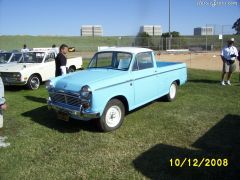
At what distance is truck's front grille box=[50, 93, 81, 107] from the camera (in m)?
5.94

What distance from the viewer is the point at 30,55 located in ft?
40.3

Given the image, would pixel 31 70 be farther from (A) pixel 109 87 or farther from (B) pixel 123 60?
(A) pixel 109 87

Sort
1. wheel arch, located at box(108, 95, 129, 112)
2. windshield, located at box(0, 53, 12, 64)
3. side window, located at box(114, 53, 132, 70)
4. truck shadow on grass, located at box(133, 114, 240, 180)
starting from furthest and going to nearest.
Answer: windshield, located at box(0, 53, 12, 64) → side window, located at box(114, 53, 132, 70) → wheel arch, located at box(108, 95, 129, 112) → truck shadow on grass, located at box(133, 114, 240, 180)

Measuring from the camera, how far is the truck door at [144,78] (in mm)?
6777

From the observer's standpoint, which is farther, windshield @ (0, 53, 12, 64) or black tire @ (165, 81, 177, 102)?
windshield @ (0, 53, 12, 64)

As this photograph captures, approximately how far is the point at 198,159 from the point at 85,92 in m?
2.48

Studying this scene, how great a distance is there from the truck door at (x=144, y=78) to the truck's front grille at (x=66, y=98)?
1.49 metres

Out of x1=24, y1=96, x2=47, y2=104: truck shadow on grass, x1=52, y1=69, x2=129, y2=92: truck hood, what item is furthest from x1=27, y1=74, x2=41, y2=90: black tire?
x1=52, y1=69, x2=129, y2=92: truck hood

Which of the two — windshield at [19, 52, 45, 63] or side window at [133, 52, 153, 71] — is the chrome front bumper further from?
windshield at [19, 52, 45, 63]

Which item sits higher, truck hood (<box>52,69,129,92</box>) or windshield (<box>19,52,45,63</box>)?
windshield (<box>19,52,45,63</box>)

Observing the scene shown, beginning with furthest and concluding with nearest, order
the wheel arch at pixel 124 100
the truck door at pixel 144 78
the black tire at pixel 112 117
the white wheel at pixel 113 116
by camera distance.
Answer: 1. the truck door at pixel 144 78
2. the wheel arch at pixel 124 100
3. the white wheel at pixel 113 116
4. the black tire at pixel 112 117

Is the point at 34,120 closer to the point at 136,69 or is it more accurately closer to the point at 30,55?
the point at 136,69

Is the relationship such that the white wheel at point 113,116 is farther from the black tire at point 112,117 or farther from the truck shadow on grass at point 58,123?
the truck shadow on grass at point 58,123
